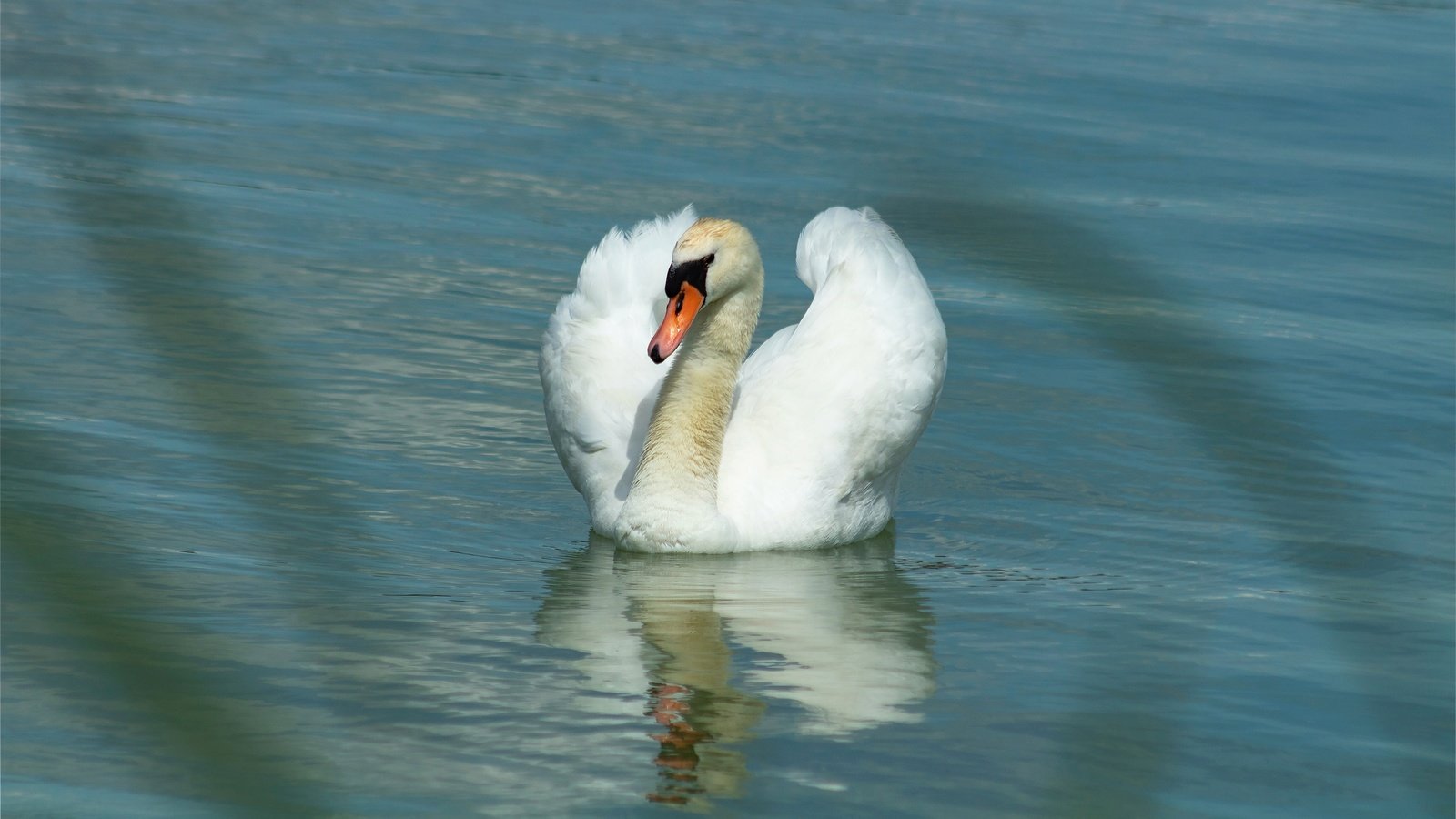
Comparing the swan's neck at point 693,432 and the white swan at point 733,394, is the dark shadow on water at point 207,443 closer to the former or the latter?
the white swan at point 733,394

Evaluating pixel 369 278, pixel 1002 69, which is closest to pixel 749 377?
pixel 369 278

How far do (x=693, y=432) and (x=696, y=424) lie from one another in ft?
0.16

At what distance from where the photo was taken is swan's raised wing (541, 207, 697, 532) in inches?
281

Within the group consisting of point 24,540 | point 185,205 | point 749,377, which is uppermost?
point 185,205

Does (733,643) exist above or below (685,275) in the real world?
below

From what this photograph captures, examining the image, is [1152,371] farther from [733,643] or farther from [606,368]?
[606,368]

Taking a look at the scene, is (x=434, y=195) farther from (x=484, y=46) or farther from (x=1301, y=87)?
(x=1301, y=87)

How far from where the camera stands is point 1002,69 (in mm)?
14992

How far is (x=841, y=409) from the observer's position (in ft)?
22.8

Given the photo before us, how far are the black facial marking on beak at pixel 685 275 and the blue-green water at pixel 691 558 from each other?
0.92 metres

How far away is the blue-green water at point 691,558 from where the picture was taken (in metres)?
1.12

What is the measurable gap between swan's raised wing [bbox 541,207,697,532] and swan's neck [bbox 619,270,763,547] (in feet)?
0.49

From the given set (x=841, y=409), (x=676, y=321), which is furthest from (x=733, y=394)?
(x=676, y=321)

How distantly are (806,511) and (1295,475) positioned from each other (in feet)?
18.2
